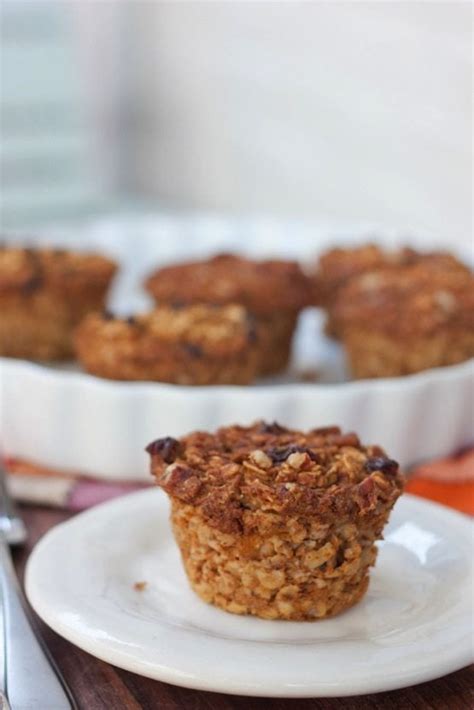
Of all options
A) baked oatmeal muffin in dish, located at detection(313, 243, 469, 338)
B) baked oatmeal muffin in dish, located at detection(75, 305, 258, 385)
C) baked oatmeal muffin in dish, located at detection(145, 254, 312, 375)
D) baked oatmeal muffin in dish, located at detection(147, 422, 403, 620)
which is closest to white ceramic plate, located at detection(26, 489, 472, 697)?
baked oatmeal muffin in dish, located at detection(147, 422, 403, 620)

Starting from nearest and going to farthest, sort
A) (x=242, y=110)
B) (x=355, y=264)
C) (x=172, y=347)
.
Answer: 1. (x=172, y=347)
2. (x=355, y=264)
3. (x=242, y=110)

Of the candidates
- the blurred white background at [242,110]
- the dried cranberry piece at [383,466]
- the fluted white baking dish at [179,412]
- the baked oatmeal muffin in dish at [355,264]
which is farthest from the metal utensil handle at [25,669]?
the blurred white background at [242,110]

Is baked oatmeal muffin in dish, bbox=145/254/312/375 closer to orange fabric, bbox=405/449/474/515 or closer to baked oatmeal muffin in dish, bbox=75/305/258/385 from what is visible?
baked oatmeal muffin in dish, bbox=75/305/258/385

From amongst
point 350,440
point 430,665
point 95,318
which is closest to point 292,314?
point 95,318

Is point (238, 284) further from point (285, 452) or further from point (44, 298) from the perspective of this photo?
point (285, 452)

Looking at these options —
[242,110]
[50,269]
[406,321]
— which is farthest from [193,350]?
[242,110]

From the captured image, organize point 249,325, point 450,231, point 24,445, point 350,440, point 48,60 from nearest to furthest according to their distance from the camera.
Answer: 1. point 350,440
2. point 24,445
3. point 249,325
4. point 450,231
5. point 48,60

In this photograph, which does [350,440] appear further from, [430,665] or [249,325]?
[249,325]
